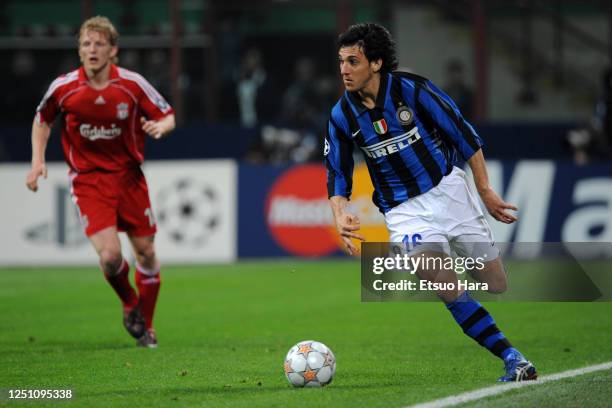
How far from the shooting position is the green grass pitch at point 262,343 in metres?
6.78

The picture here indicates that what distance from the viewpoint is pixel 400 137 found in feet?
23.1

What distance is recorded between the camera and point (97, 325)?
10883mm

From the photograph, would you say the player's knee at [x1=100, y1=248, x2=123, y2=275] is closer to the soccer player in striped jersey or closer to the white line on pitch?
the soccer player in striped jersey

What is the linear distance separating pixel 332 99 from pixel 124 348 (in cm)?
1276

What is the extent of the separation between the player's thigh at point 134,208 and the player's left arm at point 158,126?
51 centimetres

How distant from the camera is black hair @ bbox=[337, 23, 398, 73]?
6.99 meters

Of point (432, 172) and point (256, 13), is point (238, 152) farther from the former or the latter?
point (432, 172)

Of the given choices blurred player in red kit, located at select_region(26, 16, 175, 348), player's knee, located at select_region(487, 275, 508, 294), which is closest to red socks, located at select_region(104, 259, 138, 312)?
blurred player in red kit, located at select_region(26, 16, 175, 348)

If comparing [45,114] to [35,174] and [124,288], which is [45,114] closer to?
[35,174]

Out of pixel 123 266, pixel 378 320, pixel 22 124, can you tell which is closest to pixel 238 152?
pixel 22 124

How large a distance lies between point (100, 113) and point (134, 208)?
77 centimetres

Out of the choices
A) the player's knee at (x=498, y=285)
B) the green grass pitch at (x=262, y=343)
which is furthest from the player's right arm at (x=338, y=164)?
the green grass pitch at (x=262, y=343)

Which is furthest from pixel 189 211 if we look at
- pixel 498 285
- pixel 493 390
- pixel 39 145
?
pixel 493 390

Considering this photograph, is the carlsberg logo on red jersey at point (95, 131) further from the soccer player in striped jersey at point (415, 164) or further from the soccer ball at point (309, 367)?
the soccer ball at point (309, 367)
